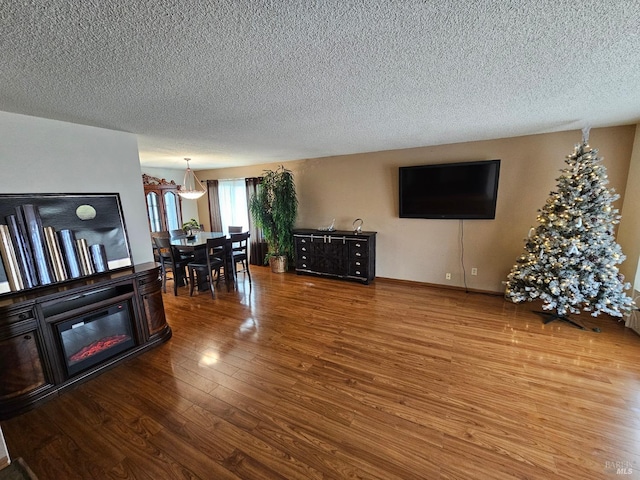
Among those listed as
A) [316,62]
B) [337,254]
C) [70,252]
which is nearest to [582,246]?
[337,254]

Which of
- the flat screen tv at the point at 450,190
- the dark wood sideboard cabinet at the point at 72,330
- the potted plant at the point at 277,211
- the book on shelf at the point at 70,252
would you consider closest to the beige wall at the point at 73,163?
the book on shelf at the point at 70,252

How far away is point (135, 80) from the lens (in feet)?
5.60

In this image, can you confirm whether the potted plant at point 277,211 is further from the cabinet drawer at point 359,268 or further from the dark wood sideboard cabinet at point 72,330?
the dark wood sideboard cabinet at point 72,330

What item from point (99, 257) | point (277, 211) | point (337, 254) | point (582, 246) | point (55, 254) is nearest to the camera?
point (55, 254)

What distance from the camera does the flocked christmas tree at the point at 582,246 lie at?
2.84m

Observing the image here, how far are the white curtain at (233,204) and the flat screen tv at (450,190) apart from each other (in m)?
3.87

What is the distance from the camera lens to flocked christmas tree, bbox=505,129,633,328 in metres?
2.84

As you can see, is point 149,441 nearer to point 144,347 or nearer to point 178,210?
point 144,347

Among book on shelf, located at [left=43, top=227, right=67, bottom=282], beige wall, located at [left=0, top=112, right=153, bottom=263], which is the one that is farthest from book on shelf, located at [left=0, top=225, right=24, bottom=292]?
beige wall, located at [left=0, top=112, right=153, bottom=263]

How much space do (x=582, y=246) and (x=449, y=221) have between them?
1.63 metres

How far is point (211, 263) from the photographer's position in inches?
173

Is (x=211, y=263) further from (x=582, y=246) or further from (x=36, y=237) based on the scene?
(x=582, y=246)

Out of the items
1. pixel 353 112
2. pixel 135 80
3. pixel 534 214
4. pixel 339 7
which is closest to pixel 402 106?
pixel 353 112

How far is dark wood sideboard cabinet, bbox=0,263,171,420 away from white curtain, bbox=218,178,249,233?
3.70 meters
